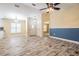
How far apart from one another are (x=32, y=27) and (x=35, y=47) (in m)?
0.34

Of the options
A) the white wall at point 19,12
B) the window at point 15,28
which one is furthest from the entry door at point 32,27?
the window at point 15,28

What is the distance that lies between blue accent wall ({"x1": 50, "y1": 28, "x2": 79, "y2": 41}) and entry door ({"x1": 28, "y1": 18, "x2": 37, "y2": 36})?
281 millimetres

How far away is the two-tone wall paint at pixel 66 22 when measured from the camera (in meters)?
2.82

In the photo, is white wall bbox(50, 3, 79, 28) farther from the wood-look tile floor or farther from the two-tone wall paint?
the wood-look tile floor

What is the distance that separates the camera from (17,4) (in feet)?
9.16

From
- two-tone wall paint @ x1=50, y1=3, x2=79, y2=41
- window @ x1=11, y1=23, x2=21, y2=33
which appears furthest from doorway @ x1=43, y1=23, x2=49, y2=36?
window @ x1=11, y1=23, x2=21, y2=33

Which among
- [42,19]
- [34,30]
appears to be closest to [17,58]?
[34,30]

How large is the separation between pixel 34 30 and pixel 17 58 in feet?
1.76

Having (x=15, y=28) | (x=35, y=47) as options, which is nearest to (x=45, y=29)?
(x=35, y=47)

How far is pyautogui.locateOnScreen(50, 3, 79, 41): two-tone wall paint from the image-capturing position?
2.82m

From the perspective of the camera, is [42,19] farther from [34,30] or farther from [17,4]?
[17,4]

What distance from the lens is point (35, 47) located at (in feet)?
9.36

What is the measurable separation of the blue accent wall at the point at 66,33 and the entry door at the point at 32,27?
281 mm

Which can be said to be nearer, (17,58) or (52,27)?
(17,58)
